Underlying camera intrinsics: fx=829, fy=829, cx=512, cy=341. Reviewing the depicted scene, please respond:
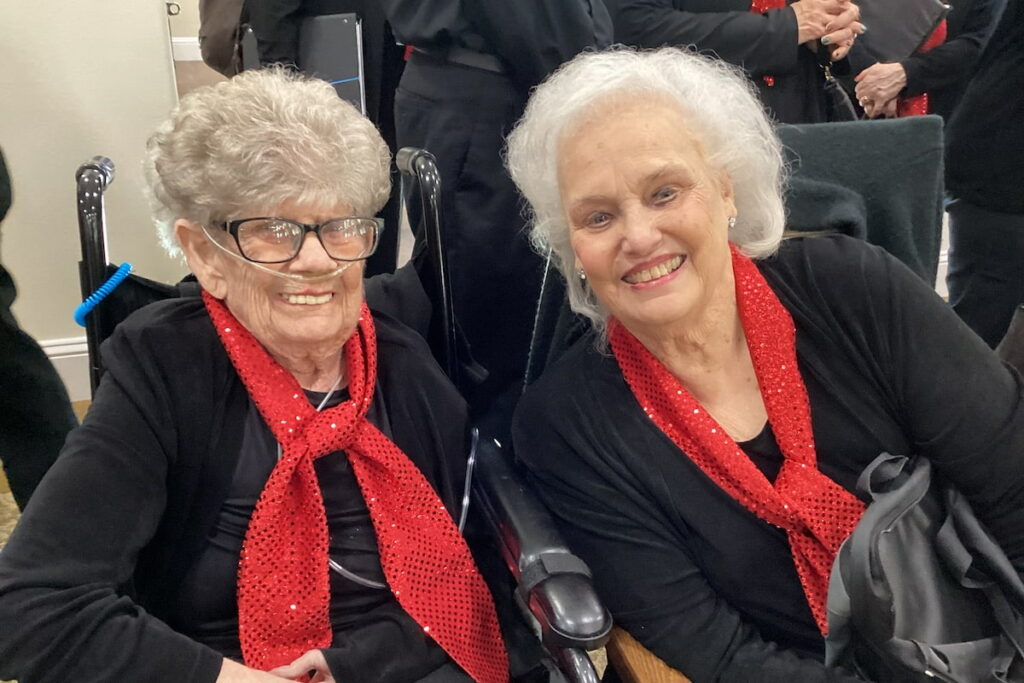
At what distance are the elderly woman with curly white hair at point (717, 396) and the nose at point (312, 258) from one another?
0.35m

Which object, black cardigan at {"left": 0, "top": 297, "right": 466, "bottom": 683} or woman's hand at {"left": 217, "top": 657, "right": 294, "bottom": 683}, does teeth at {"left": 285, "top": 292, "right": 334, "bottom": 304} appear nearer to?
black cardigan at {"left": 0, "top": 297, "right": 466, "bottom": 683}

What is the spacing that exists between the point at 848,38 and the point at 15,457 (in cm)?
202

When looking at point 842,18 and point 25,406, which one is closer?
point 25,406

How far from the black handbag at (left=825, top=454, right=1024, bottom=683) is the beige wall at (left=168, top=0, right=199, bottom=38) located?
2.46 meters

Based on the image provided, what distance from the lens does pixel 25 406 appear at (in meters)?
1.71

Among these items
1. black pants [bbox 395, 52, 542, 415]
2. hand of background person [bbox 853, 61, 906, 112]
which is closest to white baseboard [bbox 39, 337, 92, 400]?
black pants [bbox 395, 52, 542, 415]

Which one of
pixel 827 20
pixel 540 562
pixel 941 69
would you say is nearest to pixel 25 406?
pixel 540 562

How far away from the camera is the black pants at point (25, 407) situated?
166 cm

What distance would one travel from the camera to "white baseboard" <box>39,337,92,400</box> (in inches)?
106

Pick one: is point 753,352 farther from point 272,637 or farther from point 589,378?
point 272,637

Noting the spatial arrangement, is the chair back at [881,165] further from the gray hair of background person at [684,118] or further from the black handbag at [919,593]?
the black handbag at [919,593]

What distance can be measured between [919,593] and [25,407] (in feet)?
5.46

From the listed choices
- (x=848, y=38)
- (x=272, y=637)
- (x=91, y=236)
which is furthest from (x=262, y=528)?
(x=848, y=38)

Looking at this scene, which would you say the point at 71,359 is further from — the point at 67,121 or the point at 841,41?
the point at 841,41
